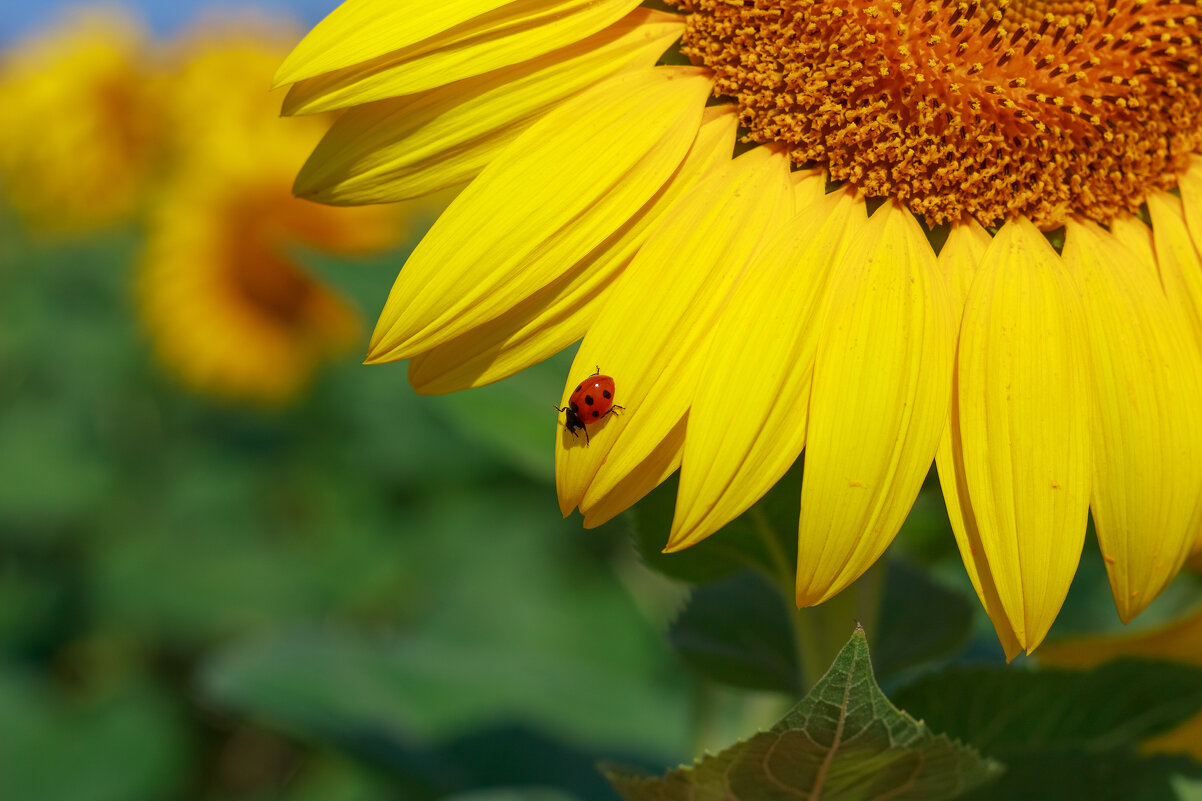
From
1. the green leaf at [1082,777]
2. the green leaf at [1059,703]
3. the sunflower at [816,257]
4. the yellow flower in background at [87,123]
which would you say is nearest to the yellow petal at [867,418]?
the sunflower at [816,257]

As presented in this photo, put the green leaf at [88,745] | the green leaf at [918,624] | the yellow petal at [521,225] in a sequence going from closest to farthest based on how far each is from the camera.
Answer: the yellow petal at [521,225] < the green leaf at [918,624] < the green leaf at [88,745]

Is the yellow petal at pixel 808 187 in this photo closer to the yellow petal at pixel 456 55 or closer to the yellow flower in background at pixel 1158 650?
the yellow petal at pixel 456 55

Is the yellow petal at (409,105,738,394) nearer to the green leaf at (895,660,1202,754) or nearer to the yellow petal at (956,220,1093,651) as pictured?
the yellow petal at (956,220,1093,651)

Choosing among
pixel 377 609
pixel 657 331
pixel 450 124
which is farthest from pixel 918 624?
pixel 377 609

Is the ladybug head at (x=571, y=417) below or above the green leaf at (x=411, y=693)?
above

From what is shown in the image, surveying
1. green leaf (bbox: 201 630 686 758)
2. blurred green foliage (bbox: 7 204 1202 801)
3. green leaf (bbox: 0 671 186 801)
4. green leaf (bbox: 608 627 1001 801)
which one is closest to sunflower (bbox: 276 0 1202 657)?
green leaf (bbox: 608 627 1001 801)

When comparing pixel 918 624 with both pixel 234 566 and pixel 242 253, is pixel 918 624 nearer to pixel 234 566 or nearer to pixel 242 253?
pixel 234 566

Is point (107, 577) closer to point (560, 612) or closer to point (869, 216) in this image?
point (560, 612)

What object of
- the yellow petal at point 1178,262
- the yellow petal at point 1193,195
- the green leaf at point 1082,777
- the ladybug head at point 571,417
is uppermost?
the yellow petal at point 1193,195
